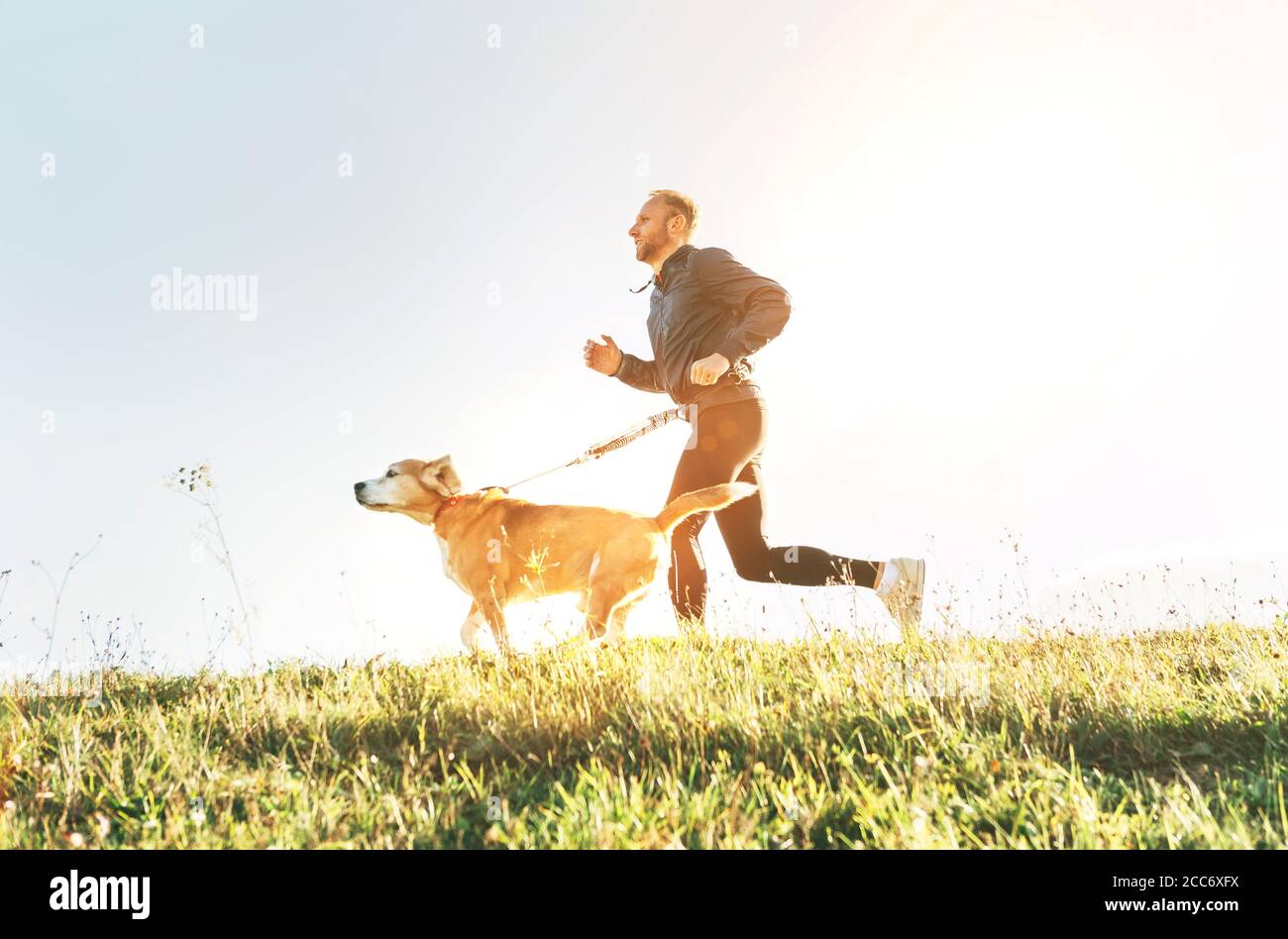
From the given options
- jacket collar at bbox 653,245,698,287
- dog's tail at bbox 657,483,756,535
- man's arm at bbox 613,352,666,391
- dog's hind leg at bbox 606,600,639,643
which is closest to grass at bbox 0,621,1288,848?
dog's hind leg at bbox 606,600,639,643

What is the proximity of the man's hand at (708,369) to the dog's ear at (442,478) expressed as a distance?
2132 mm

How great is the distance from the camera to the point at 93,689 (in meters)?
5.09

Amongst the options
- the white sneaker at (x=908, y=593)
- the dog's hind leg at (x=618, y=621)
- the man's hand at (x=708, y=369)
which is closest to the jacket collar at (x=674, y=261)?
the man's hand at (x=708, y=369)

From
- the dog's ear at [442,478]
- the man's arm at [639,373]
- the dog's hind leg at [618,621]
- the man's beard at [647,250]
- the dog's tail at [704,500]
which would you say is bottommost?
the dog's hind leg at [618,621]

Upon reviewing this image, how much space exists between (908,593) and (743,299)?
2265mm

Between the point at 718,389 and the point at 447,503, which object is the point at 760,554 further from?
the point at 447,503

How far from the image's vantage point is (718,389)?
5539mm

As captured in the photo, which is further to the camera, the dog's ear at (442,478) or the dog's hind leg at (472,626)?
the dog's ear at (442,478)

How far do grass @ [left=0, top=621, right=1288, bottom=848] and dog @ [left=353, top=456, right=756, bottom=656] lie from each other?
0.71 metres

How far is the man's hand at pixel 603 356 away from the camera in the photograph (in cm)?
620

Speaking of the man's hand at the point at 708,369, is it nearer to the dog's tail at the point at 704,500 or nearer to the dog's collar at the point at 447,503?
the dog's tail at the point at 704,500
